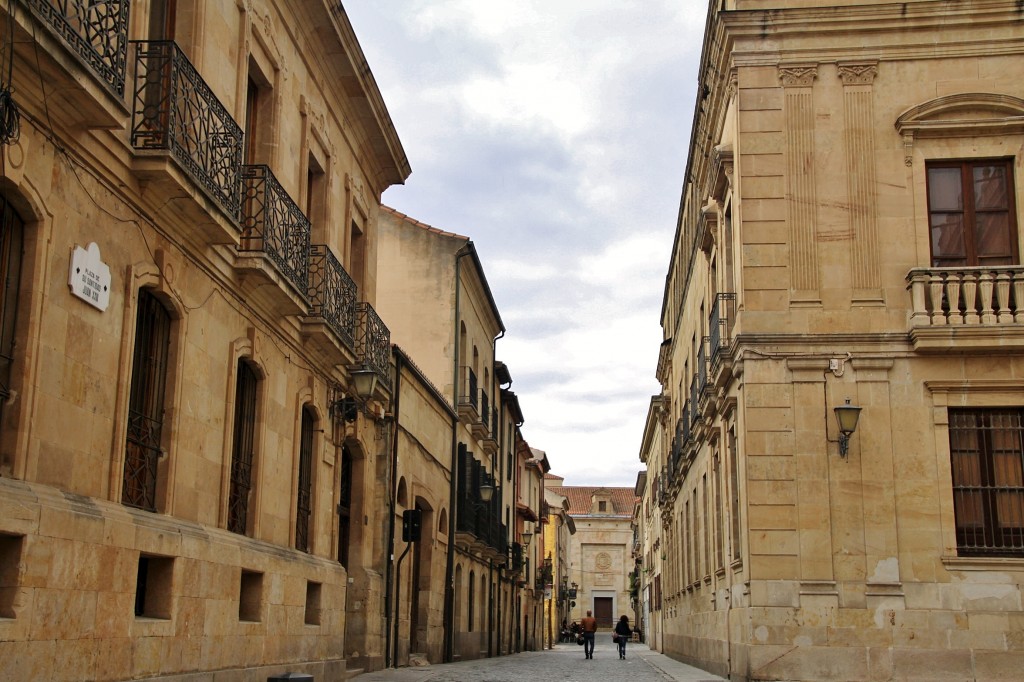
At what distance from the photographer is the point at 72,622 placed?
8.27m

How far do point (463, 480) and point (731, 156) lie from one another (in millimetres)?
13709

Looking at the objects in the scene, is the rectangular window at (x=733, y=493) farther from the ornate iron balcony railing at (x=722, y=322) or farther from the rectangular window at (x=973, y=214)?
the rectangular window at (x=973, y=214)

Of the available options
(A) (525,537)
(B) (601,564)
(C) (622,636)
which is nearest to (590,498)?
(B) (601,564)

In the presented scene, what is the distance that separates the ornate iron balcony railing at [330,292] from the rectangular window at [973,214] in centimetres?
860

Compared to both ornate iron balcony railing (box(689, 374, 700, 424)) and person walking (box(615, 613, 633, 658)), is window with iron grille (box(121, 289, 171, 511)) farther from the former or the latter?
person walking (box(615, 613, 633, 658))

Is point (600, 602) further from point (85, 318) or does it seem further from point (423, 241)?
point (85, 318)

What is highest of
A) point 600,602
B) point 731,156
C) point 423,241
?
point 423,241

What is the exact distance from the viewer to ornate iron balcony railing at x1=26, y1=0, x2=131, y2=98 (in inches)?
296

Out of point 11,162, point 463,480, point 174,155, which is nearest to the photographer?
point 11,162

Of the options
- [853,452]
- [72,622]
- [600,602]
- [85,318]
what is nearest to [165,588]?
[72,622]

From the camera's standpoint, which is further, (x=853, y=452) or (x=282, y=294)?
(x=853, y=452)

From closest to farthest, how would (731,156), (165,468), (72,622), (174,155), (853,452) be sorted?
(72,622) → (174,155) → (165,468) → (853,452) → (731,156)

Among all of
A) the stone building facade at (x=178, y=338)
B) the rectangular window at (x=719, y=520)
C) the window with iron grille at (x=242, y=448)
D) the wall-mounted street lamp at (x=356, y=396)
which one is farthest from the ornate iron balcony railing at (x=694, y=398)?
the window with iron grille at (x=242, y=448)

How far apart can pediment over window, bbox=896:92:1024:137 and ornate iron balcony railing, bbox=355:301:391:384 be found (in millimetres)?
8515
